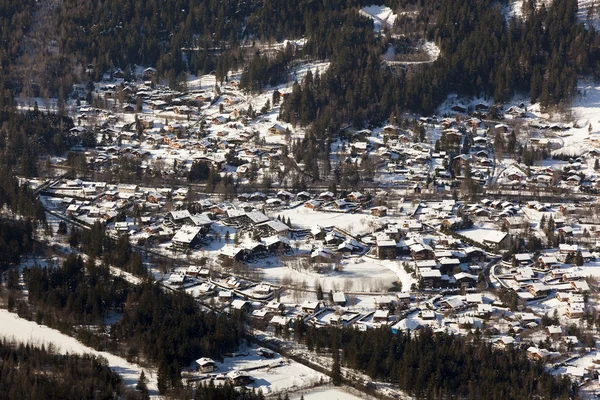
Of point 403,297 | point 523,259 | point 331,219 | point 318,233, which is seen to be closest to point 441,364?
point 403,297

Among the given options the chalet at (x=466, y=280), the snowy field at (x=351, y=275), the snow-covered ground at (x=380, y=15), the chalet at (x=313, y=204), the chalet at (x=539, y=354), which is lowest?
the chalet at (x=539, y=354)

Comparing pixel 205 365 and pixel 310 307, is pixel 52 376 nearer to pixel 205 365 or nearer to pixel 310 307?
pixel 205 365

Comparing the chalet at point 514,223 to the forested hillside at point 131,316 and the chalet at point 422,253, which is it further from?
the forested hillside at point 131,316

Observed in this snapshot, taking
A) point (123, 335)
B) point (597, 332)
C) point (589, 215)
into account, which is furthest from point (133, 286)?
point (589, 215)

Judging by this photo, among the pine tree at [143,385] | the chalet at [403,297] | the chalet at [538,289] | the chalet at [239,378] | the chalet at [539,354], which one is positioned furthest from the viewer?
the chalet at [538,289]

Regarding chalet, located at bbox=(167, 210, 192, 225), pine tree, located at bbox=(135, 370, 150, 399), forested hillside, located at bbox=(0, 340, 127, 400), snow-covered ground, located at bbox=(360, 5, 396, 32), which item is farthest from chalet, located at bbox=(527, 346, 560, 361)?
snow-covered ground, located at bbox=(360, 5, 396, 32)

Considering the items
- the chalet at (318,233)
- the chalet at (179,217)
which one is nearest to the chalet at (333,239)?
the chalet at (318,233)
